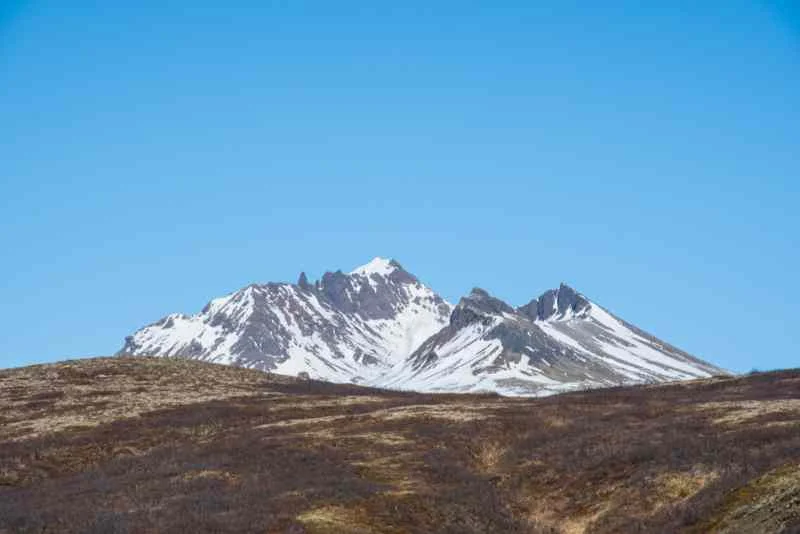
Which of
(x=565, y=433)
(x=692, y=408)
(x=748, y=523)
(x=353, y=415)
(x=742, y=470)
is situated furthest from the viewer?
(x=353, y=415)

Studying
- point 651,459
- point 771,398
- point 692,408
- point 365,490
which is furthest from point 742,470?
point 771,398

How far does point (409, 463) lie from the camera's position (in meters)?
49.7

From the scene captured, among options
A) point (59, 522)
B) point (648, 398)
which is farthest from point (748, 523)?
point (648, 398)

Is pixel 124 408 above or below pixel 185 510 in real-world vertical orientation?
above

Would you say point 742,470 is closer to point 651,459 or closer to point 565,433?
point 651,459

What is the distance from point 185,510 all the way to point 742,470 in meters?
22.2

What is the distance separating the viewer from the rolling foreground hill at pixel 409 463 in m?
37.0

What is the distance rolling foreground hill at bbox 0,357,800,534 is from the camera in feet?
121

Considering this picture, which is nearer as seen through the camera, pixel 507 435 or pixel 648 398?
pixel 507 435

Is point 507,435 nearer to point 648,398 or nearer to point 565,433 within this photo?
point 565,433

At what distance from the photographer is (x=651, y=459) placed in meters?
44.8

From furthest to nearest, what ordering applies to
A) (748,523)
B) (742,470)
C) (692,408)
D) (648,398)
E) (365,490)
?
1. (648,398)
2. (692,408)
3. (365,490)
4. (742,470)
5. (748,523)

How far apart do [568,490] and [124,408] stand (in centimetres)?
4328

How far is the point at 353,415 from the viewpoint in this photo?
67.3 m
